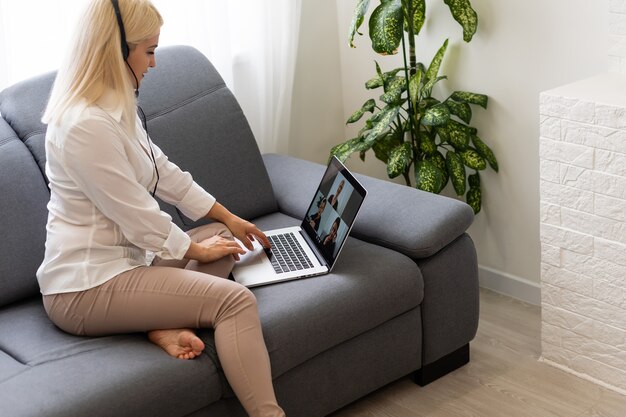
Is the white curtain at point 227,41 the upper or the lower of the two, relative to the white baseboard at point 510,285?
upper

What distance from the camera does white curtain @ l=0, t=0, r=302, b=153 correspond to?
2736mm

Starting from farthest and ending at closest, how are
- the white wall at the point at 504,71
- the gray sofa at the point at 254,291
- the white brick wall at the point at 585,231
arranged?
the white wall at the point at 504,71, the white brick wall at the point at 585,231, the gray sofa at the point at 254,291

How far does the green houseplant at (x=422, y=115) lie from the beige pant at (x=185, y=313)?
101 cm

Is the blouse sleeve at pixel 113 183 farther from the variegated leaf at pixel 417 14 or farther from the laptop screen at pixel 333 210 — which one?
the variegated leaf at pixel 417 14

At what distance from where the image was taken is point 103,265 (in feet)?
7.11

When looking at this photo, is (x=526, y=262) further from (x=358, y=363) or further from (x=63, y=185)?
(x=63, y=185)

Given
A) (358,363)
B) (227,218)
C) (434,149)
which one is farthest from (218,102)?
(358,363)

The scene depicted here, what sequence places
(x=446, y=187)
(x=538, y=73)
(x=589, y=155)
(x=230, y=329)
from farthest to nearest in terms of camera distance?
1. (x=446, y=187)
2. (x=538, y=73)
3. (x=589, y=155)
4. (x=230, y=329)

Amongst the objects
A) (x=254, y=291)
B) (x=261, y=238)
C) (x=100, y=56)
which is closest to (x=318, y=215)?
(x=261, y=238)

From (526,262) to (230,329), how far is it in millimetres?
1342

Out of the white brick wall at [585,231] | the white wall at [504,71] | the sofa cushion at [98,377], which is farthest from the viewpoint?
the white wall at [504,71]

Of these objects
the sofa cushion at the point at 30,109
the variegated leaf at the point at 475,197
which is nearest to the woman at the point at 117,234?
the sofa cushion at the point at 30,109

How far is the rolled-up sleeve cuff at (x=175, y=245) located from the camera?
2215 mm

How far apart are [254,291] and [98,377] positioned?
1.72 ft
